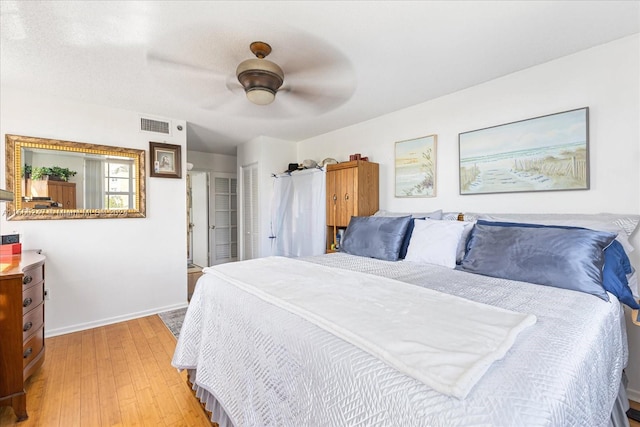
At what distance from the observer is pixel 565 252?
1.58m

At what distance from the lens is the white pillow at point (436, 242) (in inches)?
84.6

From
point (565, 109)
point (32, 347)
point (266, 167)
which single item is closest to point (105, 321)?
point (32, 347)

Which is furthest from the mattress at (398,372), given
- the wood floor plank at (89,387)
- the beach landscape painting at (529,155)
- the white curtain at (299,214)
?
the white curtain at (299,214)

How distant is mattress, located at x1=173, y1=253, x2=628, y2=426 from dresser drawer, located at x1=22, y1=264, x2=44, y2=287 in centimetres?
118

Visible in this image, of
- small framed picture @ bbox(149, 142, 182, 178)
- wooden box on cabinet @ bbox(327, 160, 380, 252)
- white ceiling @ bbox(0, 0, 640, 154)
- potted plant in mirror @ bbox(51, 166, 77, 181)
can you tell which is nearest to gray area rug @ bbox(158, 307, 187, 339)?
small framed picture @ bbox(149, 142, 182, 178)

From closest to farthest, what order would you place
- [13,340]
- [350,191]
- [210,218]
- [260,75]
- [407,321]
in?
[407,321], [13,340], [260,75], [350,191], [210,218]

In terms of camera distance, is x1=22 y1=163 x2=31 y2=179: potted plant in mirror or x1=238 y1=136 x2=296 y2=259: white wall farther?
x1=238 y1=136 x2=296 y2=259: white wall

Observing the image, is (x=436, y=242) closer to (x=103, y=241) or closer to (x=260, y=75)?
(x=260, y=75)

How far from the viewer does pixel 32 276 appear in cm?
202

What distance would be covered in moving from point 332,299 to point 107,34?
2118 mm

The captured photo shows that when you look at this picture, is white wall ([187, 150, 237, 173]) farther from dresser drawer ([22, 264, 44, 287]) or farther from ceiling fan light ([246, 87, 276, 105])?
ceiling fan light ([246, 87, 276, 105])

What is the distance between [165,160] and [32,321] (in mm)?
2003

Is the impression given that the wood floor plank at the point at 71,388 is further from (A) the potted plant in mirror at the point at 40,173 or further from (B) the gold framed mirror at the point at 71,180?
(A) the potted plant in mirror at the point at 40,173

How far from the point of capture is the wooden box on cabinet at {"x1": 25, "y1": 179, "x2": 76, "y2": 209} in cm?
275
